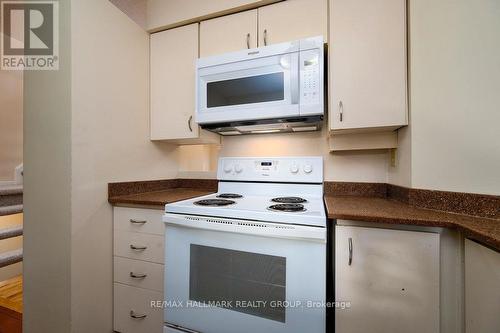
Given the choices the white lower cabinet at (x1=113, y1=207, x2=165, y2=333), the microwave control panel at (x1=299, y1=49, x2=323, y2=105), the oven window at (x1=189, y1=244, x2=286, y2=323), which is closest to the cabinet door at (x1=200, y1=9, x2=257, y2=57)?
the microwave control panel at (x1=299, y1=49, x2=323, y2=105)

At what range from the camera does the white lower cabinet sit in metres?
1.22

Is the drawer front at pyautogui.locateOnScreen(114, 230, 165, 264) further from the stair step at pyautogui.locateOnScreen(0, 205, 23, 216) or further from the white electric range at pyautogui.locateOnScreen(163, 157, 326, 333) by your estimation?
the stair step at pyautogui.locateOnScreen(0, 205, 23, 216)

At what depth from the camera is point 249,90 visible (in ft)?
4.17

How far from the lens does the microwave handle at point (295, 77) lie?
1.13 meters

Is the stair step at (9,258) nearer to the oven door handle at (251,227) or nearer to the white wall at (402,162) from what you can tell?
the oven door handle at (251,227)

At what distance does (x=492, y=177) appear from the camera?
84 centimetres

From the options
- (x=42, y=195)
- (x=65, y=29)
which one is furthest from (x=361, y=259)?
(x=65, y=29)

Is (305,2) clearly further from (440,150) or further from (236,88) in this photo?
(440,150)

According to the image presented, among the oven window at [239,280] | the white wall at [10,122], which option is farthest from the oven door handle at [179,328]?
the white wall at [10,122]

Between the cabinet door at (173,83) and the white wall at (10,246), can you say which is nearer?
the cabinet door at (173,83)

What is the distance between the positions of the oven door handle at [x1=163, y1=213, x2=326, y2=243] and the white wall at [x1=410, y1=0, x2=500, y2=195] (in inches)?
23.5

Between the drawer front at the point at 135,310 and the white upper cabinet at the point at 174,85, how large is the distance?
1026mm

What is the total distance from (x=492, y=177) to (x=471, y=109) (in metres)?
0.29

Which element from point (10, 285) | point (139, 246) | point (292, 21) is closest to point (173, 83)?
point (292, 21)
